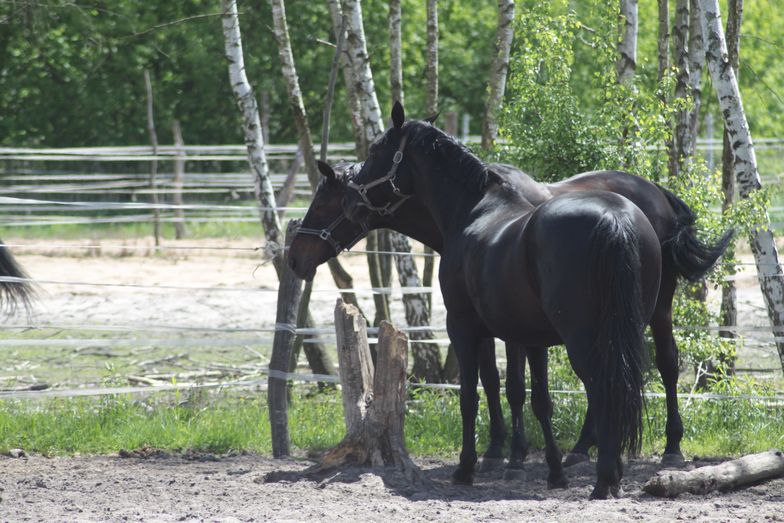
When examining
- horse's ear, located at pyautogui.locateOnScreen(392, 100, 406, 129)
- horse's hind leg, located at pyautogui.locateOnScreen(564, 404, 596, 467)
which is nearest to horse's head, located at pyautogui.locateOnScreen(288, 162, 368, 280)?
horse's ear, located at pyautogui.locateOnScreen(392, 100, 406, 129)

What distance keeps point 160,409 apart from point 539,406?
2.98 meters

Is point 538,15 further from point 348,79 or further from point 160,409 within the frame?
point 160,409

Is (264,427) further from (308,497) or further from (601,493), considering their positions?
(601,493)

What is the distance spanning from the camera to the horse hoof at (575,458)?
245 inches

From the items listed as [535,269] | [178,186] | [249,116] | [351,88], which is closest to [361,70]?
[351,88]

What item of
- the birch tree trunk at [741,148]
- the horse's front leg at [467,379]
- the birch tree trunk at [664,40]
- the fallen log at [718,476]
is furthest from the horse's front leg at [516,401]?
the birch tree trunk at [664,40]

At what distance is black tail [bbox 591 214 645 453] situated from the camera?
4.59 metres

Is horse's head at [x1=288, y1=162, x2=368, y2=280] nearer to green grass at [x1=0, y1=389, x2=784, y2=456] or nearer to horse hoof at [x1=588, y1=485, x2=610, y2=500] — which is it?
green grass at [x1=0, y1=389, x2=784, y2=456]

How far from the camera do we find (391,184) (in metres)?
5.95

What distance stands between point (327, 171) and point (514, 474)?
207 cm

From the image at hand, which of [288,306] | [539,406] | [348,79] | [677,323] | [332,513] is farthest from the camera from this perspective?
A: [348,79]

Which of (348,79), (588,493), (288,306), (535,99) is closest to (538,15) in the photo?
(535,99)

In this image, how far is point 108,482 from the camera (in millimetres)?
5531

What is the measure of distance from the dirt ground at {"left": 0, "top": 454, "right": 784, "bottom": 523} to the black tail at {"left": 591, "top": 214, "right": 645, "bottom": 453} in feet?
1.36
